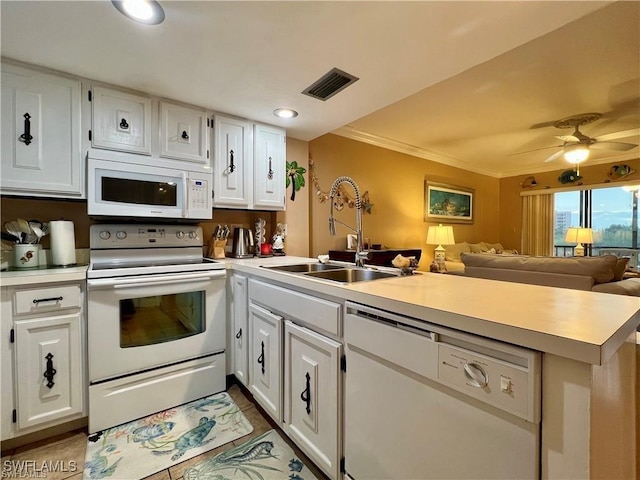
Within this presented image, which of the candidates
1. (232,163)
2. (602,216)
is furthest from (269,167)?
(602,216)

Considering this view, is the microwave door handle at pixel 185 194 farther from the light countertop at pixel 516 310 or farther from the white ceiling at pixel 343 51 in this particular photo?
the light countertop at pixel 516 310

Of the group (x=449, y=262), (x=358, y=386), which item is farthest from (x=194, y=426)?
(x=449, y=262)

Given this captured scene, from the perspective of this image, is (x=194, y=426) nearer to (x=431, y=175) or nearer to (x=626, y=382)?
(x=626, y=382)

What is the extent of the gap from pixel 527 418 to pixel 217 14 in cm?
180

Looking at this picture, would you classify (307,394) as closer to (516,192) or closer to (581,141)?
(581,141)

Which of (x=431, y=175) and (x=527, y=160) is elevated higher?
(x=527, y=160)

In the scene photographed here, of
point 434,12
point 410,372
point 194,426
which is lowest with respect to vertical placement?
point 194,426

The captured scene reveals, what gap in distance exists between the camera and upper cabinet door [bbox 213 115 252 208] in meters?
2.29

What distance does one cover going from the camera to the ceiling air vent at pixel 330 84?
5.85 feet

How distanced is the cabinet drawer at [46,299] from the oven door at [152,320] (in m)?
0.08

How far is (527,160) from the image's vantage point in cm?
507

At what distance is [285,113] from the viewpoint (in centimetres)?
233

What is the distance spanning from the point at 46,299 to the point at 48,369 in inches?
14.6

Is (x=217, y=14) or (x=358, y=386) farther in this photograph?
(x=217, y=14)
